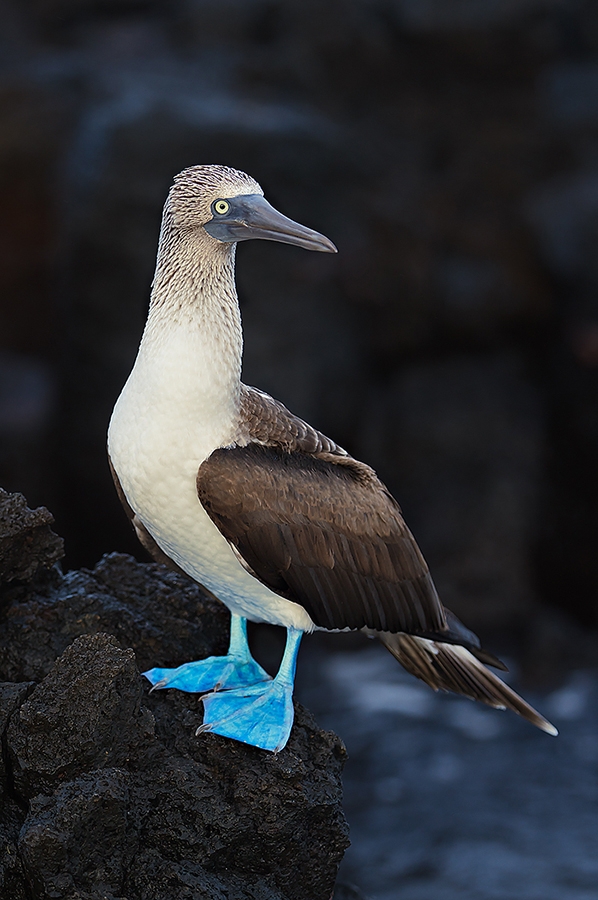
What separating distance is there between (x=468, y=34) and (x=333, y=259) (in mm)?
3692

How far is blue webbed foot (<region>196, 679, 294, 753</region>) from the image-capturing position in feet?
10.3

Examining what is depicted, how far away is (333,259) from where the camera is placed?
930 cm

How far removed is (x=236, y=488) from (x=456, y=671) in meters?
1.32

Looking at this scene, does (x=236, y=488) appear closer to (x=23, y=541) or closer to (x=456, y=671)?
(x=23, y=541)

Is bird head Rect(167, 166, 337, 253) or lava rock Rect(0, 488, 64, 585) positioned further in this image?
lava rock Rect(0, 488, 64, 585)

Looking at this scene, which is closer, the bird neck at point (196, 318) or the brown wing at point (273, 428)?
the bird neck at point (196, 318)

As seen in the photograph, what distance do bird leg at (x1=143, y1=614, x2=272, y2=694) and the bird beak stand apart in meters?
1.53

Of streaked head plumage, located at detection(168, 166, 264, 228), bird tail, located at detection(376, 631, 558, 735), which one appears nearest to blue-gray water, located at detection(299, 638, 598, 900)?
bird tail, located at detection(376, 631, 558, 735)

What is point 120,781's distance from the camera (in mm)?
2789

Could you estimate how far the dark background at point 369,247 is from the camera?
9031mm

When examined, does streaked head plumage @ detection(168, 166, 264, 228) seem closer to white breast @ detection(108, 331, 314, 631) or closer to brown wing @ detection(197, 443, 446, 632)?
white breast @ detection(108, 331, 314, 631)

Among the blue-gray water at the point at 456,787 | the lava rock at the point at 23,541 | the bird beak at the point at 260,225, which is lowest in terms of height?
the blue-gray water at the point at 456,787

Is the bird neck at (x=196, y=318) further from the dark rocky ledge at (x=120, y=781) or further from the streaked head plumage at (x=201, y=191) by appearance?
the dark rocky ledge at (x=120, y=781)

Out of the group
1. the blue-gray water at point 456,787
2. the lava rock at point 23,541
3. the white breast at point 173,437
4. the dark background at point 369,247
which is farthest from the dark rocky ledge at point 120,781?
the dark background at point 369,247
